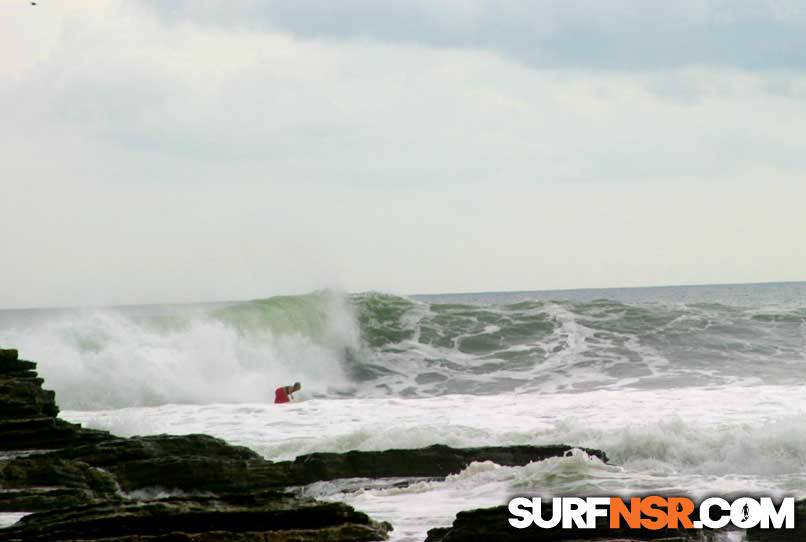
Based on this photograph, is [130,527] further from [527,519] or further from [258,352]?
[258,352]

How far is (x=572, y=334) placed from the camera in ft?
108

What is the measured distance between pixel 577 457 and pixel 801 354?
20.5 m

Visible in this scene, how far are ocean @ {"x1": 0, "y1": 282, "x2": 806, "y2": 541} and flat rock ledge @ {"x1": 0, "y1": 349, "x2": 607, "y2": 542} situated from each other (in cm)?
43

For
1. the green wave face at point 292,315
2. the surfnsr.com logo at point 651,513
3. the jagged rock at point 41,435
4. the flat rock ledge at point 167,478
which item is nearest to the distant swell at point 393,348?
the green wave face at point 292,315

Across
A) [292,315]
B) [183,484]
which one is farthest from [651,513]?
[292,315]

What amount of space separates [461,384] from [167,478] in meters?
16.3

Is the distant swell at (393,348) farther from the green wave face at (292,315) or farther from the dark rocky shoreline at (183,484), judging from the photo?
the dark rocky shoreline at (183,484)

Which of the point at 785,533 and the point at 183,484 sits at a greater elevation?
the point at 183,484

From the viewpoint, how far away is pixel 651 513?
8.34m

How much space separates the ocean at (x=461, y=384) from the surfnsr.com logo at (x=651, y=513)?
0.88m

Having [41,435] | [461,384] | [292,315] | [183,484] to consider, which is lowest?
[183,484]

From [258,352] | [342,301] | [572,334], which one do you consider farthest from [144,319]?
[572,334]

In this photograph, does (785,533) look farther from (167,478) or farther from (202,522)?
(167,478)

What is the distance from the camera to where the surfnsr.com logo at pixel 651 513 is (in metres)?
7.70
